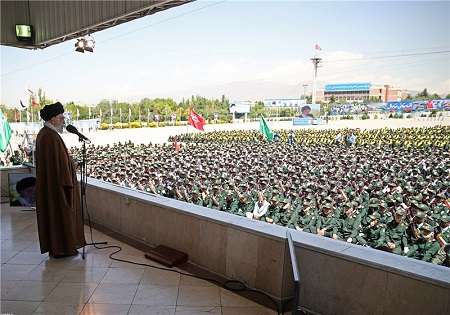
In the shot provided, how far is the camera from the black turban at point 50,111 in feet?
11.2

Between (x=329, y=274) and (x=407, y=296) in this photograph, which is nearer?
(x=407, y=296)

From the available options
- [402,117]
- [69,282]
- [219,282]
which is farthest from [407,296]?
[402,117]

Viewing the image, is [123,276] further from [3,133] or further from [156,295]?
[3,133]

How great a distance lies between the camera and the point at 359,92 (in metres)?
89.4

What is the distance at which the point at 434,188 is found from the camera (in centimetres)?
909

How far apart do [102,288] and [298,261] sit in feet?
5.33

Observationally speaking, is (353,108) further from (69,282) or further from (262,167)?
(69,282)

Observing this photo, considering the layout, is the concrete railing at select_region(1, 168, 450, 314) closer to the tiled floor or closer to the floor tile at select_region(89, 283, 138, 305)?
the tiled floor

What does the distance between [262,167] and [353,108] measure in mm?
50980

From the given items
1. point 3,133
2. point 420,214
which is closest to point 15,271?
point 3,133

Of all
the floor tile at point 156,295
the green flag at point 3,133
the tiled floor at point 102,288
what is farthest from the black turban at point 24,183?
the floor tile at point 156,295

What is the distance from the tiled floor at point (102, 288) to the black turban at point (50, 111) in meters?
1.43

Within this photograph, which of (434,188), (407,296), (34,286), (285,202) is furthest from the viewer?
(434,188)

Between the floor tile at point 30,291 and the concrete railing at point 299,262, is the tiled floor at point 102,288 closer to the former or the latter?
the floor tile at point 30,291
